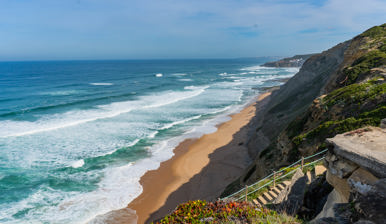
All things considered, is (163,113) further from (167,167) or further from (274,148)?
(274,148)

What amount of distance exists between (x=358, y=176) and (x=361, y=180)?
6.6 inches

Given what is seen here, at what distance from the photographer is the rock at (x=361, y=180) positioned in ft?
17.4

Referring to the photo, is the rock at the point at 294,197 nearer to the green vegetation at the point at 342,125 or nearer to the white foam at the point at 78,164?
the green vegetation at the point at 342,125

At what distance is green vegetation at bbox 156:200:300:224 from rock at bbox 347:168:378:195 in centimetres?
167

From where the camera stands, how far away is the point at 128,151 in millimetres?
24406

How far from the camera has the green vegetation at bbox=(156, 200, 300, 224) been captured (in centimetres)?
631

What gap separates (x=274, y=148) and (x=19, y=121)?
34.1 m

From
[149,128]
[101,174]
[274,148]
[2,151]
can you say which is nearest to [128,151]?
[101,174]

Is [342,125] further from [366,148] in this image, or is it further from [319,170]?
[366,148]

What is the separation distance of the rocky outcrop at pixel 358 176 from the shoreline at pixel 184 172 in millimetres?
11274

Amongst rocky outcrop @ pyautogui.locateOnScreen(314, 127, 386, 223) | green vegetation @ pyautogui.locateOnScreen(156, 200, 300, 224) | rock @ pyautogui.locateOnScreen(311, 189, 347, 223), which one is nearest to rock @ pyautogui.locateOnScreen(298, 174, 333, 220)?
rock @ pyautogui.locateOnScreen(311, 189, 347, 223)

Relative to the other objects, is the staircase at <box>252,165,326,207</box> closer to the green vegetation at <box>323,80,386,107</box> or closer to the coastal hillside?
the coastal hillside

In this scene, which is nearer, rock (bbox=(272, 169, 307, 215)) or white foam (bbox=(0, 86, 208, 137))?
rock (bbox=(272, 169, 307, 215))

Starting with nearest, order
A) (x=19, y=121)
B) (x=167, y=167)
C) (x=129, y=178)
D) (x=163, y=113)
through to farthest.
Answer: (x=129, y=178) < (x=167, y=167) < (x=19, y=121) < (x=163, y=113)
